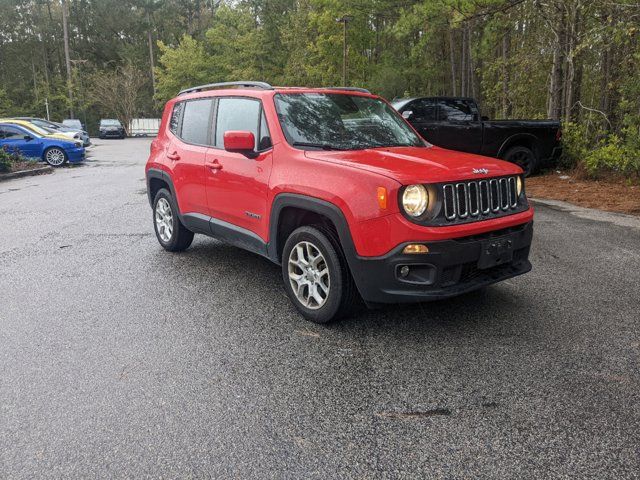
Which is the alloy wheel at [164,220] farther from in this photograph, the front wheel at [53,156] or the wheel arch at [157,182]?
the front wheel at [53,156]

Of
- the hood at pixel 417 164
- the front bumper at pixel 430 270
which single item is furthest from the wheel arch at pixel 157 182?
the front bumper at pixel 430 270

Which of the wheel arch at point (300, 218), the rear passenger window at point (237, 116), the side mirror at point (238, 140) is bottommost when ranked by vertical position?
the wheel arch at point (300, 218)

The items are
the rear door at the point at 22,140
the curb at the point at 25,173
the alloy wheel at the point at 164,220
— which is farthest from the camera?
the rear door at the point at 22,140

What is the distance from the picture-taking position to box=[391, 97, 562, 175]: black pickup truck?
39.3ft

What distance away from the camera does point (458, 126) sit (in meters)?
12.3

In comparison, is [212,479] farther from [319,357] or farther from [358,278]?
[358,278]

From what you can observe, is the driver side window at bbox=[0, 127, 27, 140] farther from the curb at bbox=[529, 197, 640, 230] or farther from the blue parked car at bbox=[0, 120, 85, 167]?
the curb at bbox=[529, 197, 640, 230]

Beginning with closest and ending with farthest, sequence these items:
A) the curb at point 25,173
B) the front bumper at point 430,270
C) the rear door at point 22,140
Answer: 1. the front bumper at point 430,270
2. the curb at point 25,173
3. the rear door at point 22,140

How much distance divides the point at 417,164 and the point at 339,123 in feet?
3.64

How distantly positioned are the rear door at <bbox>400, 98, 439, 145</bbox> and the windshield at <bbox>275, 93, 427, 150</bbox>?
6700 mm

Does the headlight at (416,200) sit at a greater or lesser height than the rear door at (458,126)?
lesser

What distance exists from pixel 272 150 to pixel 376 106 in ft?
4.56

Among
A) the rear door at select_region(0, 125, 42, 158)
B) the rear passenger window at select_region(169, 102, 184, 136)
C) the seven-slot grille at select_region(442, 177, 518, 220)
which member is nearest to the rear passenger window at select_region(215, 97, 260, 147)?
the rear passenger window at select_region(169, 102, 184, 136)

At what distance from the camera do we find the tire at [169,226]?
20.5ft
